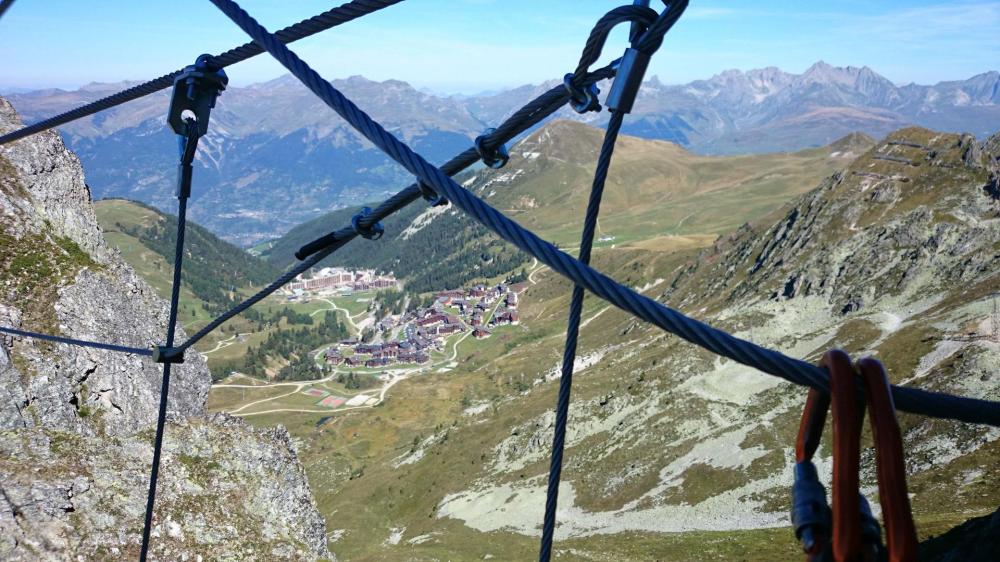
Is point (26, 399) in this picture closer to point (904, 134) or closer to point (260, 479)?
point (260, 479)

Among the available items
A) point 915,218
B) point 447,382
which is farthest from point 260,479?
point 447,382

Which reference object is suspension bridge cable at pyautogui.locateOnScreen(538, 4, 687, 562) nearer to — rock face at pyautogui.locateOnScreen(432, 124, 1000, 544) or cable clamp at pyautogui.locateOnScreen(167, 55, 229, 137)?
cable clamp at pyautogui.locateOnScreen(167, 55, 229, 137)

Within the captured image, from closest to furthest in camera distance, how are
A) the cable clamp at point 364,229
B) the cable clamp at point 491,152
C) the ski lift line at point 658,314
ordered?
the ski lift line at point 658,314
the cable clamp at point 491,152
the cable clamp at point 364,229

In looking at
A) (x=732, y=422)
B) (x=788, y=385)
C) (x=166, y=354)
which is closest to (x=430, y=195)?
(x=166, y=354)

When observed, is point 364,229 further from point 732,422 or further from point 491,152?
point 732,422

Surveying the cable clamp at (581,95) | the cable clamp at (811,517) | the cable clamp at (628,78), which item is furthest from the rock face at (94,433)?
the cable clamp at (811,517)

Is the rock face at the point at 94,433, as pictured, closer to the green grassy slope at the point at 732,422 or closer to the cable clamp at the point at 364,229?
the cable clamp at the point at 364,229
